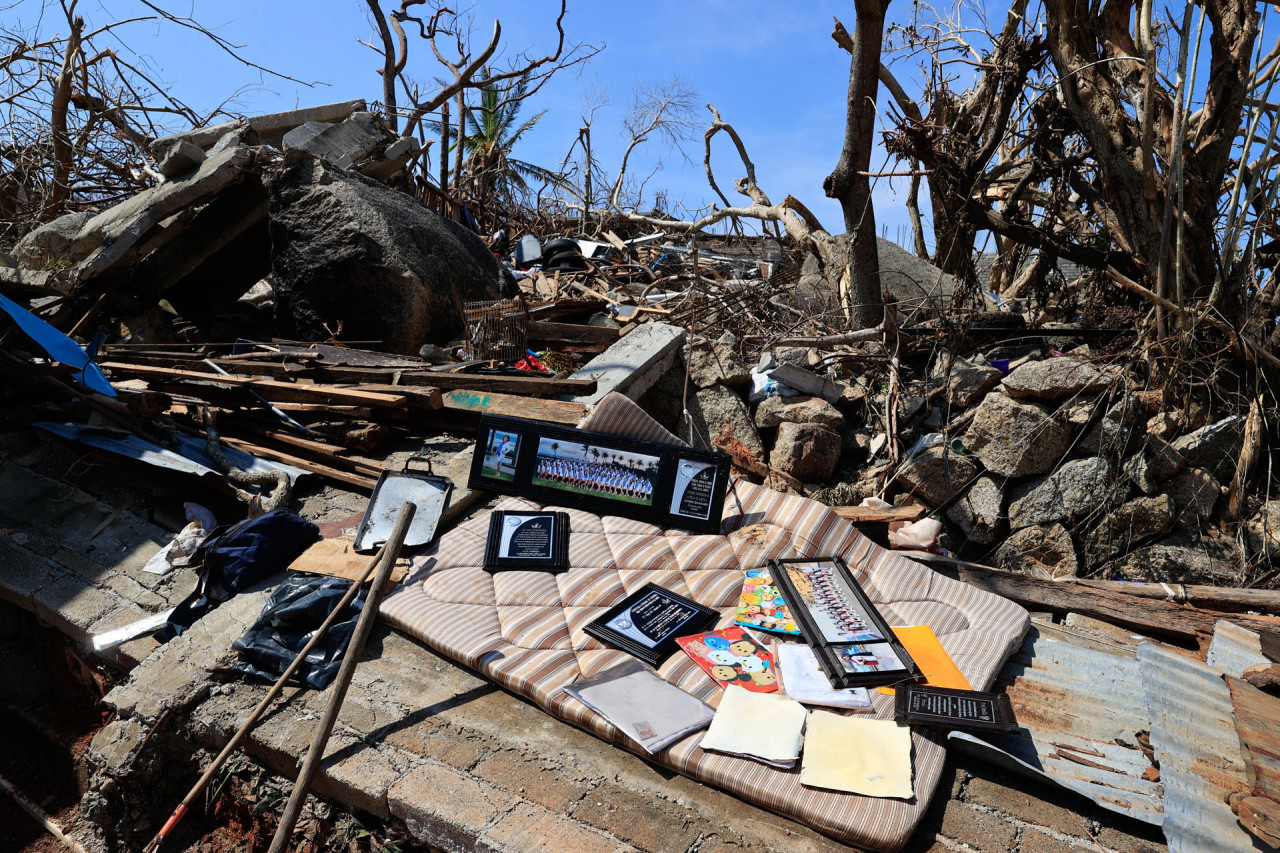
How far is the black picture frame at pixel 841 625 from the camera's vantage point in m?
2.81

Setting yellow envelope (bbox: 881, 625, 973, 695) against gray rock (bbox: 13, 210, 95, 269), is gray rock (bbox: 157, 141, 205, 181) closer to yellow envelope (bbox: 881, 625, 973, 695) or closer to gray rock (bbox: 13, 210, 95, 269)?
gray rock (bbox: 13, 210, 95, 269)

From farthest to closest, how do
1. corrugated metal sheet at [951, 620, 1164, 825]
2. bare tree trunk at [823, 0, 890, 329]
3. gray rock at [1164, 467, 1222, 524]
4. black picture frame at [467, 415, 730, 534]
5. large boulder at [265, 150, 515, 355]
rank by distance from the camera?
large boulder at [265, 150, 515, 355] → bare tree trunk at [823, 0, 890, 329] → gray rock at [1164, 467, 1222, 524] → black picture frame at [467, 415, 730, 534] → corrugated metal sheet at [951, 620, 1164, 825]

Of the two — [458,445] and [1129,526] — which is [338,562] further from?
[1129,526]

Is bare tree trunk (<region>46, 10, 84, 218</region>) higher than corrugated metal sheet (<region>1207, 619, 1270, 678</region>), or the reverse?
bare tree trunk (<region>46, 10, 84, 218</region>)

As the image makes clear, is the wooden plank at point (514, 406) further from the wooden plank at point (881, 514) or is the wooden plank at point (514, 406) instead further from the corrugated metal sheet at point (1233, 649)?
the corrugated metal sheet at point (1233, 649)

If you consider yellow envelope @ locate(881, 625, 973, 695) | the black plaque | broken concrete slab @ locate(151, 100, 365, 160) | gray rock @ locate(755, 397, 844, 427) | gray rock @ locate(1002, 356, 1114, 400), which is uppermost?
broken concrete slab @ locate(151, 100, 365, 160)

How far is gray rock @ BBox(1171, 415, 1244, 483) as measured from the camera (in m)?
4.72

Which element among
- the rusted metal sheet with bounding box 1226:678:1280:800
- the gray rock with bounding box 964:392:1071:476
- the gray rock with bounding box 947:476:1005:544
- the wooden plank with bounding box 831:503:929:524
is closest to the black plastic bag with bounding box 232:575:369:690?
the wooden plank with bounding box 831:503:929:524

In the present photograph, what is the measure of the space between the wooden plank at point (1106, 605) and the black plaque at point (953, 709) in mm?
1231

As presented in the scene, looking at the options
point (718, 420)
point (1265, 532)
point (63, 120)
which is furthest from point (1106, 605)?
point (63, 120)

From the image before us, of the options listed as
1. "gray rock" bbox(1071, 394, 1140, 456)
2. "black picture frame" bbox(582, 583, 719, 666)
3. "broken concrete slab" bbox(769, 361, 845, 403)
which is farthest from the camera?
"broken concrete slab" bbox(769, 361, 845, 403)

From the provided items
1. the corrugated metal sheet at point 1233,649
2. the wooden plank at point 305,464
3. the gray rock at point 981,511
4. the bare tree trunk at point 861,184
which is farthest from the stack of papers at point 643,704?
the bare tree trunk at point 861,184

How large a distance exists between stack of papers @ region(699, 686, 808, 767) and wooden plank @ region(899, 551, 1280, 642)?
1659 mm

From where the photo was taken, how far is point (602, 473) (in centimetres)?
406
